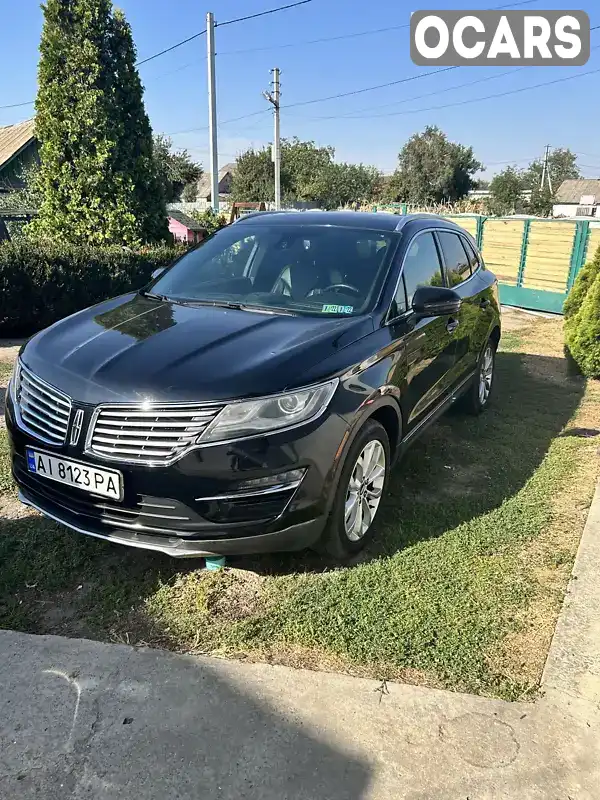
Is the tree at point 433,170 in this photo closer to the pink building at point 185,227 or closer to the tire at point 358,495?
the pink building at point 185,227

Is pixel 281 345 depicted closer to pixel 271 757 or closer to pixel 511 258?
pixel 271 757

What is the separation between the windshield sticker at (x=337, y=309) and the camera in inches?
133

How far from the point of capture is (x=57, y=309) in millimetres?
8117

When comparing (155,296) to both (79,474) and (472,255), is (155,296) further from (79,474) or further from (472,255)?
(472,255)

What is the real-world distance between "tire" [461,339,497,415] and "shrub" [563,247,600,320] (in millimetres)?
2392

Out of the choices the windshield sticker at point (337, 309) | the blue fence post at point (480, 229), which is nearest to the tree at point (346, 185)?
the blue fence post at point (480, 229)

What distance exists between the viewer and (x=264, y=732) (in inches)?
84.1

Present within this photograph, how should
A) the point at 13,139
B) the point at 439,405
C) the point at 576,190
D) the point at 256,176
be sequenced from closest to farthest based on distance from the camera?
1. the point at 439,405
2. the point at 13,139
3. the point at 256,176
4. the point at 576,190

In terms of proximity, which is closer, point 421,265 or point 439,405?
point 421,265

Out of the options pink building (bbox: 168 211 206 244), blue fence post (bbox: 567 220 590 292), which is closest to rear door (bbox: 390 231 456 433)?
blue fence post (bbox: 567 220 590 292)

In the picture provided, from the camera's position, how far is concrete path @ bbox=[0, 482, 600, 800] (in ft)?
6.38

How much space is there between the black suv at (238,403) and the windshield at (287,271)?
1 cm

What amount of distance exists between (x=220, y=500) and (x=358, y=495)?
2.82 feet

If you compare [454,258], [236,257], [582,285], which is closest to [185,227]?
[582,285]
